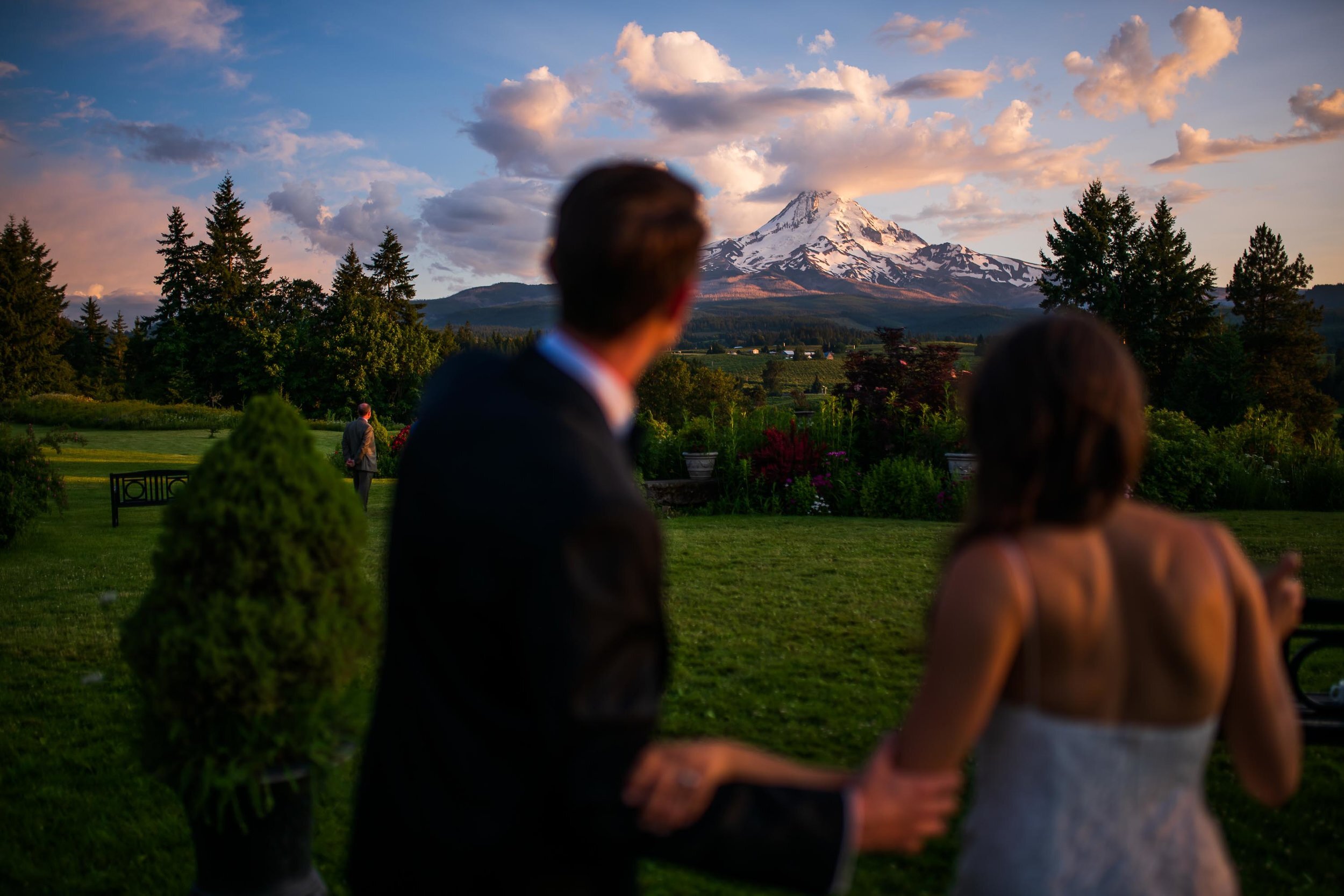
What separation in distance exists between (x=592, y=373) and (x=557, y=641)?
452 millimetres

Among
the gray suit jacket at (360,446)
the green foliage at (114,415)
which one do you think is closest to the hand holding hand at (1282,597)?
the gray suit jacket at (360,446)

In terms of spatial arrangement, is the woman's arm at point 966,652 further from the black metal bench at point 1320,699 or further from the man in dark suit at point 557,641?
the black metal bench at point 1320,699

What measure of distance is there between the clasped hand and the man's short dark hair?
2.17 ft

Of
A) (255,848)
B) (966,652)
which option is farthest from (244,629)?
(966,652)

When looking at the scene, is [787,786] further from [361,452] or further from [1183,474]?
[1183,474]

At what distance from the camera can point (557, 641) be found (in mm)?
1124

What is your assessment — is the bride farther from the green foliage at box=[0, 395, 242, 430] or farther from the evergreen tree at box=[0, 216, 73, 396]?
the evergreen tree at box=[0, 216, 73, 396]

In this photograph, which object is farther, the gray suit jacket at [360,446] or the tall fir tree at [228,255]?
the tall fir tree at [228,255]

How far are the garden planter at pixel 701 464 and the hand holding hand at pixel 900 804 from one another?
47.5 ft

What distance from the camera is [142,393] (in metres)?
70.2

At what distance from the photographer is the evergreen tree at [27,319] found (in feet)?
223

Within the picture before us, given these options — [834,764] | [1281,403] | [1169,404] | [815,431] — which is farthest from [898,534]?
[1281,403]

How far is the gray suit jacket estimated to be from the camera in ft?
49.8

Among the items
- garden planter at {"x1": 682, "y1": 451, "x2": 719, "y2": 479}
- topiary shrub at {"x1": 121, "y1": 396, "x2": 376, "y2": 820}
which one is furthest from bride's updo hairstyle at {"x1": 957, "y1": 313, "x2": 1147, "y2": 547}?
garden planter at {"x1": 682, "y1": 451, "x2": 719, "y2": 479}
